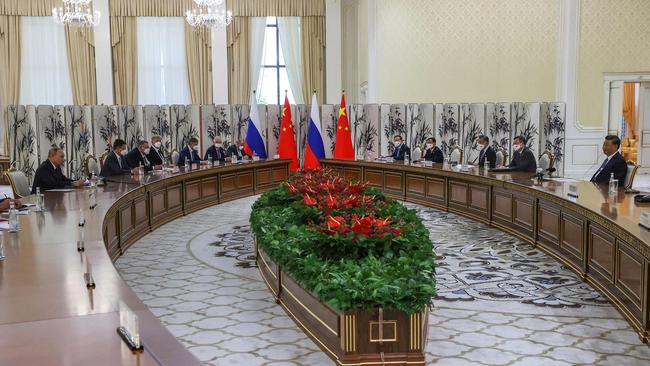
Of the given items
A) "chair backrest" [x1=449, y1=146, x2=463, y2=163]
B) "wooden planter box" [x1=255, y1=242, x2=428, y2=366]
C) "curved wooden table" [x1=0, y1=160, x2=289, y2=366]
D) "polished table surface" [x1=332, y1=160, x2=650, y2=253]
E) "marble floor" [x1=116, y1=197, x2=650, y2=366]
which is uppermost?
"chair backrest" [x1=449, y1=146, x2=463, y2=163]

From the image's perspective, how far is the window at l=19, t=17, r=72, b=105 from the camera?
644 inches

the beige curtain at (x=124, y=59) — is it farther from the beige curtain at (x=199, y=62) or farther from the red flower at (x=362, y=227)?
the red flower at (x=362, y=227)

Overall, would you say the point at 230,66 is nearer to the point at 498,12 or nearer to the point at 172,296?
the point at 498,12

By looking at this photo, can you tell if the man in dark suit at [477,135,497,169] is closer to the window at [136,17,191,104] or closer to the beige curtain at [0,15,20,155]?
the window at [136,17,191,104]

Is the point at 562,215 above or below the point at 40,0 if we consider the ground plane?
below

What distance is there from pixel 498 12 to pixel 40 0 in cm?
1050

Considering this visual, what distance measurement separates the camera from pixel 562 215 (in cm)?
661

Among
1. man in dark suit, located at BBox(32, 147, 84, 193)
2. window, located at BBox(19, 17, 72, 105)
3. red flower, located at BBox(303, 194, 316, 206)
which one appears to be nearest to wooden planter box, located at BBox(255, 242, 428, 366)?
red flower, located at BBox(303, 194, 316, 206)

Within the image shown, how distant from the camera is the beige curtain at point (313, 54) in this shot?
17.2m

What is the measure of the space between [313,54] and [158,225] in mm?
9289

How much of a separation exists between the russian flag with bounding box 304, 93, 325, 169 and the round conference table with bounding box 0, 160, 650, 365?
0.92 meters

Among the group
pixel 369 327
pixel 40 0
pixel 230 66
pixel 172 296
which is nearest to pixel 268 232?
pixel 172 296

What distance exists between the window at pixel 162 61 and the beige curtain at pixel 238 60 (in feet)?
3.62

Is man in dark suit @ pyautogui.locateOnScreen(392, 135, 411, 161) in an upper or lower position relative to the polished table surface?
upper
